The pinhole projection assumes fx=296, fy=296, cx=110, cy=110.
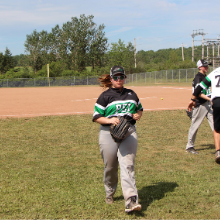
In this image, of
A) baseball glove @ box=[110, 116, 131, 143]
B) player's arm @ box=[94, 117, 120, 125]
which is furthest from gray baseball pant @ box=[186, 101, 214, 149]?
player's arm @ box=[94, 117, 120, 125]

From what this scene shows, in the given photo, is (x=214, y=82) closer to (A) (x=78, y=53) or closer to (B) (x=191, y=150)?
(B) (x=191, y=150)

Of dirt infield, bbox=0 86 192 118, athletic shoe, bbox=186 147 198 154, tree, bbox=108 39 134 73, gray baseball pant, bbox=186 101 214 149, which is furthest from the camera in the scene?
tree, bbox=108 39 134 73

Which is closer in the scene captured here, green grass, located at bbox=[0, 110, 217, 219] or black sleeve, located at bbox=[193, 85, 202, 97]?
green grass, located at bbox=[0, 110, 217, 219]

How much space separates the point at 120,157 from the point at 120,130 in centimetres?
41

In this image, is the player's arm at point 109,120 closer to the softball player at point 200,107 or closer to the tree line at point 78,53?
the softball player at point 200,107

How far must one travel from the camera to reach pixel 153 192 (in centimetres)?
458

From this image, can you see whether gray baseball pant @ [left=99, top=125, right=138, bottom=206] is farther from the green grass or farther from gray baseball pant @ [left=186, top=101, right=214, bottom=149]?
A: gray baseball pant @ [left=186, top=101, right=214, bottom=149]

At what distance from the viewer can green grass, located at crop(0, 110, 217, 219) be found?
155 inches

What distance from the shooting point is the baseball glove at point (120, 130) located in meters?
3.83

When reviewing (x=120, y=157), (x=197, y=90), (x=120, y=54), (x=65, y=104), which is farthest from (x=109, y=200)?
(x=120, y=54)

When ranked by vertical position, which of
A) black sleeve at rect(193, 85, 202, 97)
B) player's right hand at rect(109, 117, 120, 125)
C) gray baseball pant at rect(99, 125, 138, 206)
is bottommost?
gray baseball pant at rect(99, 125, 138, 206)

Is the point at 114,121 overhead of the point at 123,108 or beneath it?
beneath

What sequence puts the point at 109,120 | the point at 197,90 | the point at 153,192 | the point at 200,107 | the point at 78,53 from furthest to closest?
the point at 78,53
the point at 200,107
the point at 197,90
the point at 153,192
the point at 109,120

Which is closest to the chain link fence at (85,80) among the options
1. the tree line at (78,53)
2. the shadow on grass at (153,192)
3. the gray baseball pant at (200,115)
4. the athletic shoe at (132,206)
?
the tree line at (78,53)
